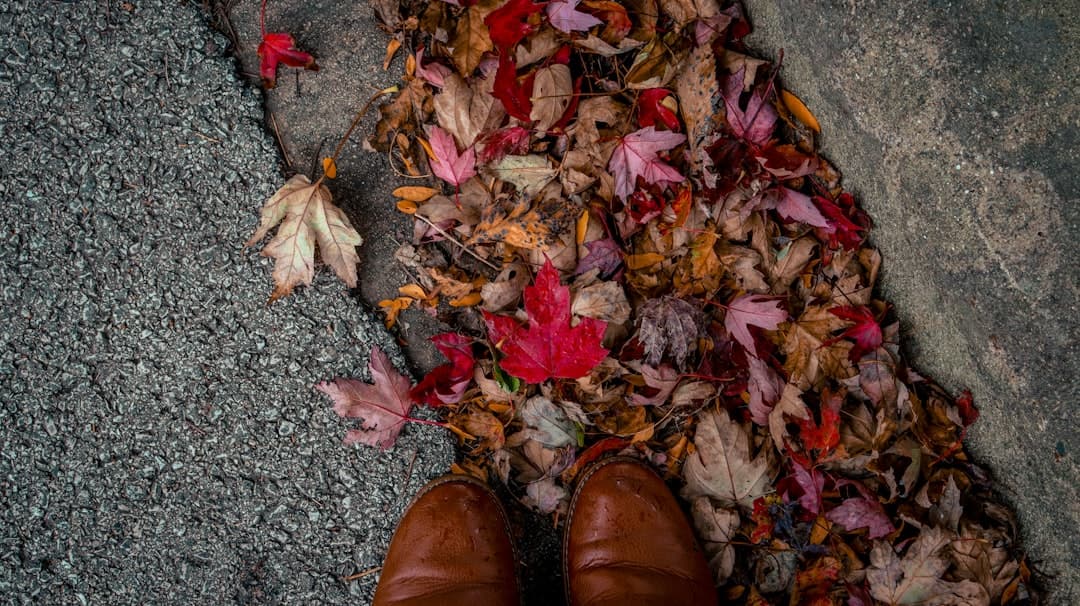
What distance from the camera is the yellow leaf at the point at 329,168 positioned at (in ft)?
5.76

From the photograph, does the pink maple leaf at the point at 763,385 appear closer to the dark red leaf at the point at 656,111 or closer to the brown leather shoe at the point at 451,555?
the dark red leaf at the point at 656,111

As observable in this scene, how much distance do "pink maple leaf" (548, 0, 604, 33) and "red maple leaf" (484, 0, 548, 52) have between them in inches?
1.4

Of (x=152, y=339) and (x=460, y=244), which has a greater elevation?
(x=460, y=244)

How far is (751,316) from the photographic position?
160 centimetres

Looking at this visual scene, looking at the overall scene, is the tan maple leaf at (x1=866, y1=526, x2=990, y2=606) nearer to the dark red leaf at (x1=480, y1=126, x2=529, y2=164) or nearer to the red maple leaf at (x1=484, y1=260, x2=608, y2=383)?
the red maple leaf at (x1=484, y1=260, x2=608, y2=383)

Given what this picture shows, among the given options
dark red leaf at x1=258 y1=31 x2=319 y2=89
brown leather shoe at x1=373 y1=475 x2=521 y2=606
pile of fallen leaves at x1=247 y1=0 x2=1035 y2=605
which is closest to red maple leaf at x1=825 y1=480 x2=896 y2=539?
pile of fallen leaves at x1=247 y1=0 x2=1035 y2=605

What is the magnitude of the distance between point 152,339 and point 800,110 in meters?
1.77

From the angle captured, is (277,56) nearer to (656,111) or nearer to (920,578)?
(656,111)

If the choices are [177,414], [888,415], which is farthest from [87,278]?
[888,415]

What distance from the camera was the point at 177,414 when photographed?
1.77 metres

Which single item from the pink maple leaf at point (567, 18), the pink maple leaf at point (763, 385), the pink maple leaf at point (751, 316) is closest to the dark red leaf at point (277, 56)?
the pink maple leaf at point (567, 18)

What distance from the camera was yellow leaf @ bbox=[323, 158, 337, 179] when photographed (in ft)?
5.76

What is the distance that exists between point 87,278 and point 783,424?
6.04 feet

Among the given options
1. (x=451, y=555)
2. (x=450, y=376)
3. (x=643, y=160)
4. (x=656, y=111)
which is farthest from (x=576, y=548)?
(x=656, y=111)
